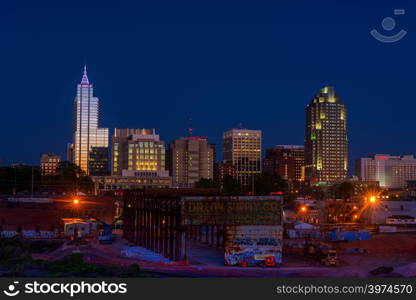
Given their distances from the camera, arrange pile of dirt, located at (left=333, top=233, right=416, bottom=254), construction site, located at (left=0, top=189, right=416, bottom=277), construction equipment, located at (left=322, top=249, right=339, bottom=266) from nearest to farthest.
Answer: construction site, located at (left=0, top=189, right=416, bottom=277), construction equipment, located at (left=322, top=249, right=339, bottom=266), pile of dirt, located at (left=333, top=233, right=416, bottom=254)

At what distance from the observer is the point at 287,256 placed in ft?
183

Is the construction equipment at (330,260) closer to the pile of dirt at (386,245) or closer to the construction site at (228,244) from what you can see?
the construction site at (228,244)

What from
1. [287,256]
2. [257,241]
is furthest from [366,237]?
[257,241]

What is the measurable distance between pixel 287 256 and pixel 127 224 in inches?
1060

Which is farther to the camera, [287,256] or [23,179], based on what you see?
[23,179]

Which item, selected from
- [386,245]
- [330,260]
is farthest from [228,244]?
[386,245]

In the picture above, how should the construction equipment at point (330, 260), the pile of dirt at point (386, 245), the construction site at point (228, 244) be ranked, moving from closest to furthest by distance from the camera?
the construction site at point (228, 244)
the construction equipment at point (330, 260)
the pile of dirt at point (386, 245)

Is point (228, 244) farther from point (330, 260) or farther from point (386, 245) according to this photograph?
point (386, 245)

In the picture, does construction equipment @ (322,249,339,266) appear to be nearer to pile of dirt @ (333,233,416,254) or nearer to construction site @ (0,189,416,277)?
construction site @ (0,189,416,277)

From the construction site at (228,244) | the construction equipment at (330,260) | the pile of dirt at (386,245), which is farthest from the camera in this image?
the pile of dirt at (386,245)

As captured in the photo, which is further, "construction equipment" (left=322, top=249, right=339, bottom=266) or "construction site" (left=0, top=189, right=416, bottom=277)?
"construction equipment" (left=322, top=249, right=339, bottom=266)

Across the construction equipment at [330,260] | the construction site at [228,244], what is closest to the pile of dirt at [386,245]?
the construction site at [228,244]

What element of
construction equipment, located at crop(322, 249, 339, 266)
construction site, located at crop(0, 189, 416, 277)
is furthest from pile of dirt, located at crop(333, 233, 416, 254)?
construction equipment, located at crop(322, 249, 339, 266)

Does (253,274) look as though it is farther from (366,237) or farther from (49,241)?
(49,241)
